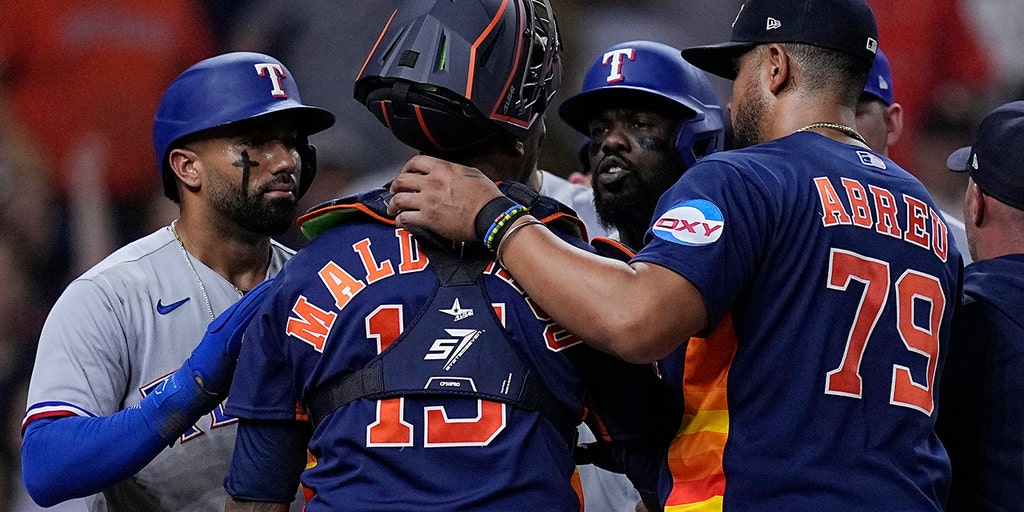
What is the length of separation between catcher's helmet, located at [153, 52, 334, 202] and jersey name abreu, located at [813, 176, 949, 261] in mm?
1770

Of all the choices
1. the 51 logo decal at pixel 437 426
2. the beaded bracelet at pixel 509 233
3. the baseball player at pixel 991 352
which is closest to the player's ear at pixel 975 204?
the baseball player at pixel 991 352

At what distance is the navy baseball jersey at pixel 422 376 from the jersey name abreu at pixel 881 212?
526mm

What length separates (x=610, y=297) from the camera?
181 cm

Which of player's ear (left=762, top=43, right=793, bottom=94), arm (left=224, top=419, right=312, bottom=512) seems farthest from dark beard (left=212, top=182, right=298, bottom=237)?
player's ear (left=762, top=43, right=793, bottom=94)

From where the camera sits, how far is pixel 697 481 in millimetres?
1972

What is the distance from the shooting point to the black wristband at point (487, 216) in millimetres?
1888

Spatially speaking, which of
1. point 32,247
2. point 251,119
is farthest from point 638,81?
point 32,247

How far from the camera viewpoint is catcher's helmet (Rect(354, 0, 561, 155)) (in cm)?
193

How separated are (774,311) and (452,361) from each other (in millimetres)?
577

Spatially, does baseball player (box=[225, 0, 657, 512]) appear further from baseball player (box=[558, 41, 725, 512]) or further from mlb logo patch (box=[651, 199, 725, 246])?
baseball player (box=[558, 41, 725, 512])

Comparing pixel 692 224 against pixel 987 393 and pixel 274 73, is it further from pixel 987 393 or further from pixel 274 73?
pixel 274 73

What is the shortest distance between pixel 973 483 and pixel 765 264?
918 mm

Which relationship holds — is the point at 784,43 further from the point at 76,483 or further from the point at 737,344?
the point at 76,483

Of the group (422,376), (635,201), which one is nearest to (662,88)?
(635,201)
